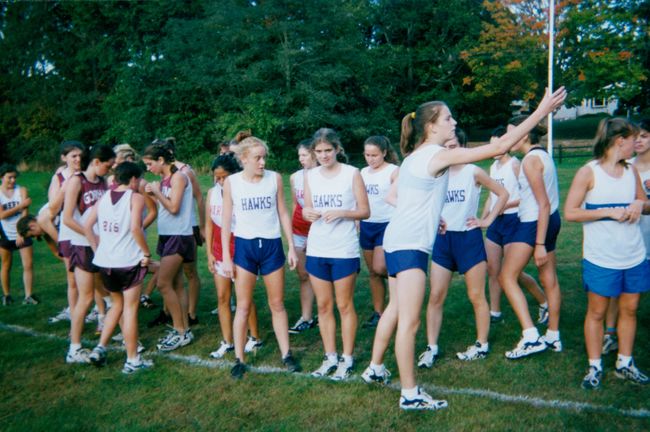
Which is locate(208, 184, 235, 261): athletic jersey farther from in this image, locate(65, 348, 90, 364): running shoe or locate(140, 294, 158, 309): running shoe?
locate(140, 294, 158, 309): running shoe

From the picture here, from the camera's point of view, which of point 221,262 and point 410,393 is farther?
point 221,262

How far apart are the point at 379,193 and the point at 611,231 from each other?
2614mm

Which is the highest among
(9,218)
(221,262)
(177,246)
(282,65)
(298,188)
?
(282,65)

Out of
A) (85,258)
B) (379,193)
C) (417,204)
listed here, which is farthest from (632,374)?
(85,258)

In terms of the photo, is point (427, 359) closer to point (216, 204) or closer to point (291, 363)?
point (291, 363)

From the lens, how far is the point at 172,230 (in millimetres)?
6020

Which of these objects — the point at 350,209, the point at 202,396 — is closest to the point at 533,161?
the point at 350,209

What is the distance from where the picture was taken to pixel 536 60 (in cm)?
3578

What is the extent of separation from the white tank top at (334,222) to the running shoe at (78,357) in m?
2.49

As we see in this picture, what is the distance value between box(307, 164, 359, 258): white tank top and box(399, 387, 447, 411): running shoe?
1317 mm

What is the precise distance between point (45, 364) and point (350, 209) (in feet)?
11.2

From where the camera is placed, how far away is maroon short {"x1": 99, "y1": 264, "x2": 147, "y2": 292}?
5051 mm

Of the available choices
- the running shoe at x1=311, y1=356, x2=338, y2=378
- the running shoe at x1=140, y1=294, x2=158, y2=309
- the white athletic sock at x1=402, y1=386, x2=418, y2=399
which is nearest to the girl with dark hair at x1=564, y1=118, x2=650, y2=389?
the white athletic sock at x1=402, y1=386, x2=418, y2=399

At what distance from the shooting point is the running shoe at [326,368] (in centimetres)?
487
